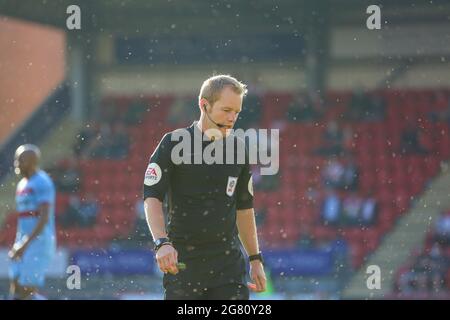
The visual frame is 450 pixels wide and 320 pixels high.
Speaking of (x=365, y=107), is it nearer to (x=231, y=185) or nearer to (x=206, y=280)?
(x=231, y=185)

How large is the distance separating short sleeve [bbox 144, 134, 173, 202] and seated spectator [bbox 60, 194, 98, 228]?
10824mm

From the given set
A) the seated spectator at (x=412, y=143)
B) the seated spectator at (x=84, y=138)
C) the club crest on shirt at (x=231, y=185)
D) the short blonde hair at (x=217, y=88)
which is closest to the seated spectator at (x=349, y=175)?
the seated spectator at (x=412, y=143)

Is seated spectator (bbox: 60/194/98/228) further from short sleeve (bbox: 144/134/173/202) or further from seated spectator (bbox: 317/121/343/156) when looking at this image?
short sleeve (bbox: 144/134/173/202)

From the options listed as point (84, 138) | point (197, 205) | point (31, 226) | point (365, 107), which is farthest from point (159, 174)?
point (84, 138)

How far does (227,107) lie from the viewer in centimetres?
479

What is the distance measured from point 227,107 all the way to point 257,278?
809mm

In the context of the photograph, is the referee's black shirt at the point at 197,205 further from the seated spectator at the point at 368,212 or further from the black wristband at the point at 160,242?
the seated spectator at the point at 368,212

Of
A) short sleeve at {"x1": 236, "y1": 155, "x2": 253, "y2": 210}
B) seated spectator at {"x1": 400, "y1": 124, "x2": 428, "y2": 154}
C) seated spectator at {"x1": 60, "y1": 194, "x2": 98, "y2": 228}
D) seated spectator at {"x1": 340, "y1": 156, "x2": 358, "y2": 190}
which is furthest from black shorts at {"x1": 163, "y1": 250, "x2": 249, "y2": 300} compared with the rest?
seated spectator at {"x1": 400, "y1": 124, "x2": 428, "y2": 154}

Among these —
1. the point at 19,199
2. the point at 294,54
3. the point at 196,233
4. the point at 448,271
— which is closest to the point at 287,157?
the point at 294,54

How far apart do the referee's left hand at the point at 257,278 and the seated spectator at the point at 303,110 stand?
12266 mm

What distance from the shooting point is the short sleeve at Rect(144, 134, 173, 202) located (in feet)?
15.8

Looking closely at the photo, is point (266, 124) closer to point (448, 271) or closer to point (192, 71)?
point (192, 71)

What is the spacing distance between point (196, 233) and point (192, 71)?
13.7 metres

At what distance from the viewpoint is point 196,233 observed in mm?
4859
